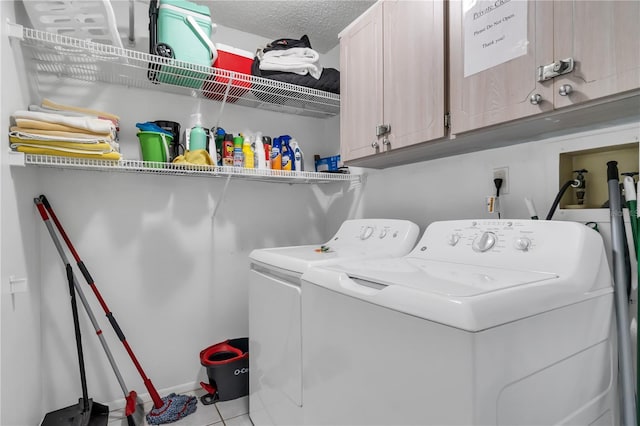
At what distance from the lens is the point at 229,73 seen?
6.15ft

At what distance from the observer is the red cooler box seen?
189 cm

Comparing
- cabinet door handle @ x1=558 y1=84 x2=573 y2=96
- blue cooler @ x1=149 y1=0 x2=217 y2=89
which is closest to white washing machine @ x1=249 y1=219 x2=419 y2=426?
cabinet door handle @ x1=558 y1=84 x2=573 y2=96

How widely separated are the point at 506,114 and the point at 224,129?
1823 mm

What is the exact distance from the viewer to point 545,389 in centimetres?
78

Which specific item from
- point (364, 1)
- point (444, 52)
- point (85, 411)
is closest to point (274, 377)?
point (85, 411)

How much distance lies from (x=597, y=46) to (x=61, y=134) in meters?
1.99

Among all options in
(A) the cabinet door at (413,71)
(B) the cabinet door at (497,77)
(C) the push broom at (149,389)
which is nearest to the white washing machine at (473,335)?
(B) the cabinet door at (497,77)

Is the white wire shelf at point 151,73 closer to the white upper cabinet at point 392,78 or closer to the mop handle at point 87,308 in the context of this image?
the white upper cabinet at point 392,78

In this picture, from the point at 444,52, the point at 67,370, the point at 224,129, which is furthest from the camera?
the point at 224,129

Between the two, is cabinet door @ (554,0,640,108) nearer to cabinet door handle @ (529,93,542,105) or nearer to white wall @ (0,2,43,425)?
cabinet door handle @ (529,93,542,105)

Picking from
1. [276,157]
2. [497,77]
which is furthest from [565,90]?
[276,157]

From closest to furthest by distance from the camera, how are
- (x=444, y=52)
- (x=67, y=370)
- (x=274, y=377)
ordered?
1. (x=444, y=52)
2. (x=274, y=377)
3. (x=67, y=370)

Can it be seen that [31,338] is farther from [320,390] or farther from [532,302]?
[532,302]

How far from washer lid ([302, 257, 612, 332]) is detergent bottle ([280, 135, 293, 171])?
123 centimetres
